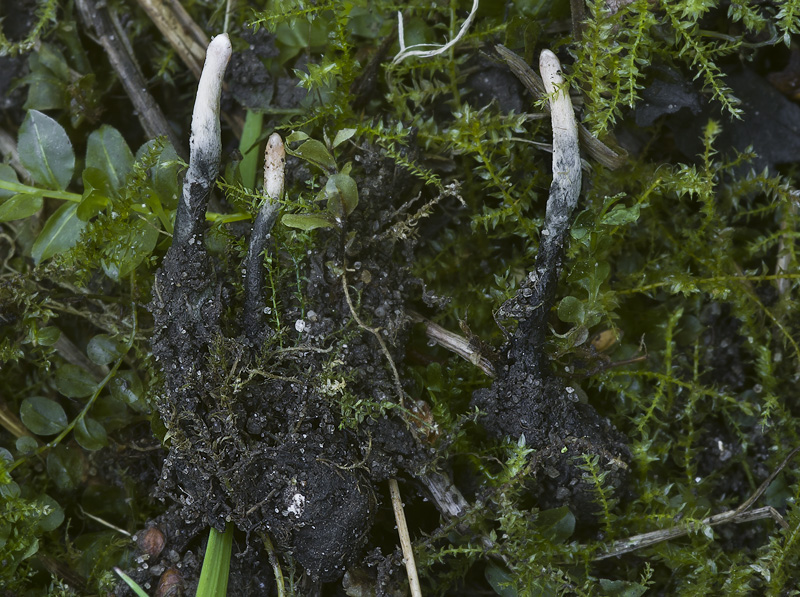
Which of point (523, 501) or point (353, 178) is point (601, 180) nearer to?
point (353, 178)

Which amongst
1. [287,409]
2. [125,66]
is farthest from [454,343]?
[125,66]

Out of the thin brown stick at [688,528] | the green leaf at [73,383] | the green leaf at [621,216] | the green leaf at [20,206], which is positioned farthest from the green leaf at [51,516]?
the green leaf at [621,216]

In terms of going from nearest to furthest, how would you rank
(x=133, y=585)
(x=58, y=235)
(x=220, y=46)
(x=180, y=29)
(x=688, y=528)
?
(x=220, y=46) < (x=133, y=585) < (x=688, y=528) < (x=58, y=235) < (x=180, y=29)

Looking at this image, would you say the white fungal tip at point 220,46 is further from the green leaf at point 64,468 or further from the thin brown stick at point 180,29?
the green leaf at point 64,468

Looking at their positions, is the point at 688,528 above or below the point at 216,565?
below

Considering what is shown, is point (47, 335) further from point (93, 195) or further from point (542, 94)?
point (542, 94)

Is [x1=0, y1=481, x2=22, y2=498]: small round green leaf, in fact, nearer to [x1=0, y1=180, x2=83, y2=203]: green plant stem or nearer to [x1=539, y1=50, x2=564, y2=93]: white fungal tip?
[x1=0, y1=180, x2=83, y2=203]: green plant stem

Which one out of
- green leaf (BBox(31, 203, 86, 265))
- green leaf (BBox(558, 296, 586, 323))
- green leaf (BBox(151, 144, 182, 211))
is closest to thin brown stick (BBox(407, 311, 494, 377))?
green leaf (BBox(558, 296, 586, 323))
